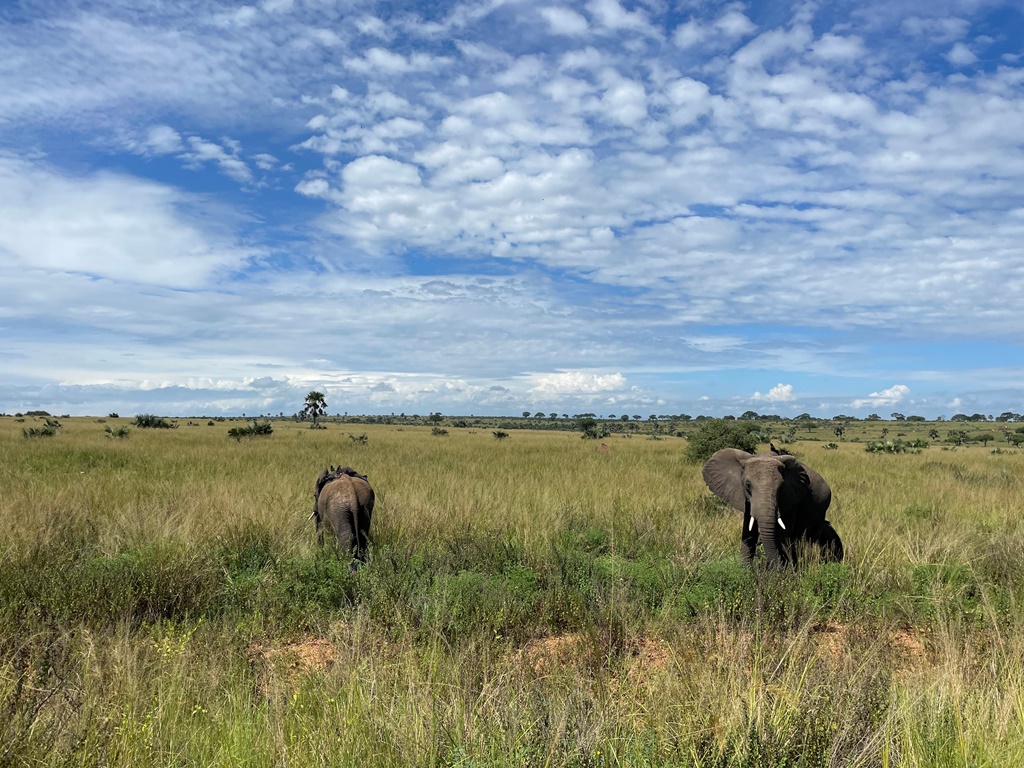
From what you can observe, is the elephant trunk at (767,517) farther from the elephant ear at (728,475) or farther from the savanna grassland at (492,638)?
the elephant ear at (728,475)

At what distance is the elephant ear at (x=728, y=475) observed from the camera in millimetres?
8086

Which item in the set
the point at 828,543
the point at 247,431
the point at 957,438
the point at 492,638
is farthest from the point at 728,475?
the point at 957,438

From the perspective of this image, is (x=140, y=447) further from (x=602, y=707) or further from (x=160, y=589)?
(x=602, y=707)

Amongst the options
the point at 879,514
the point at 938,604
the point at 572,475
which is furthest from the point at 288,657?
the point at 572,475

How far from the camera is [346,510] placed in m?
7.18

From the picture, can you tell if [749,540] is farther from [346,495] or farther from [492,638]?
[346,495]

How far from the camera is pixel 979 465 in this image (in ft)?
A: 76.8

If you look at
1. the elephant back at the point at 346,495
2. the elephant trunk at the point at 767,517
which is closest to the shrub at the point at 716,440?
the elephant trunk at the point at 767,517

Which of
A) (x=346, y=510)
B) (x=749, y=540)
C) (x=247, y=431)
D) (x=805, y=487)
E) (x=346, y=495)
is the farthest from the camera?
(x=247, y=431)

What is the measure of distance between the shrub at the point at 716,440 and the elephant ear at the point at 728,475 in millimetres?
12462

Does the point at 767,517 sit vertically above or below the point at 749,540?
above

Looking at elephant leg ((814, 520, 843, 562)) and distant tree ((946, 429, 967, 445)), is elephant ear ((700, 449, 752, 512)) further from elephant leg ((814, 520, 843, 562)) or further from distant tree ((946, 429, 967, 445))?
distant tree ((946, 429, 967, 445))

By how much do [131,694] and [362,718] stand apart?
1.35m

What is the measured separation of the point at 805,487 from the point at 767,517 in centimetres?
112
